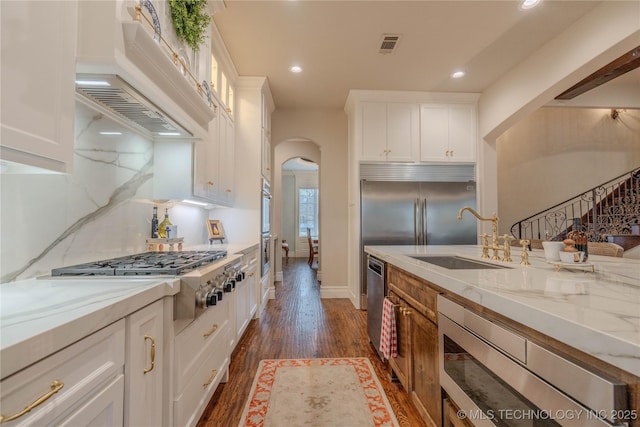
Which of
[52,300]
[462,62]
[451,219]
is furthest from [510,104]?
[52,300]

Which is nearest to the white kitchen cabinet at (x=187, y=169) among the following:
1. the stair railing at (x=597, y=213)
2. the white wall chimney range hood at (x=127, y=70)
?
the white wall chimney range hood at (x=127, y=70)

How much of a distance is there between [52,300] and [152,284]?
317 mm

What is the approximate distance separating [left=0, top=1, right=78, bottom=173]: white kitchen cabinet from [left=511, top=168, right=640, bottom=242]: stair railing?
612cm

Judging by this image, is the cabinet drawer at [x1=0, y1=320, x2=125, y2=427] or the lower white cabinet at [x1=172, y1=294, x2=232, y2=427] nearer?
the cabinet drawer at [x1=0, y1=320, x2=125, y2=427]

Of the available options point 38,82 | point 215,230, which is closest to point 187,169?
point 215,230

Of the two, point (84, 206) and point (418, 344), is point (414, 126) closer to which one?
point (418, 344)

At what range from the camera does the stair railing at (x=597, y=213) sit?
5.15 metres

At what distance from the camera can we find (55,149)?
0.96m

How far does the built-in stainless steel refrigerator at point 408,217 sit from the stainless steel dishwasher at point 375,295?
1.28 metres

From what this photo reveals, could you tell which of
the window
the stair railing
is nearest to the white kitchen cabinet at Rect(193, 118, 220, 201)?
the stair railing

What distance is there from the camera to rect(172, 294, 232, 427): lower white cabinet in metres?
1.36

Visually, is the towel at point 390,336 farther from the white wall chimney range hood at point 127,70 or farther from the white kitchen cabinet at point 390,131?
the white kitchen cabinet at point 390,131

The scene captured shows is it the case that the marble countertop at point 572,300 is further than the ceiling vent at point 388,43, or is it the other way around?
the ceiling vent at point 388,43

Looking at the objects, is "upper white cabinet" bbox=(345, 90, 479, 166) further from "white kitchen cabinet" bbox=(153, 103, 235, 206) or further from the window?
the window
